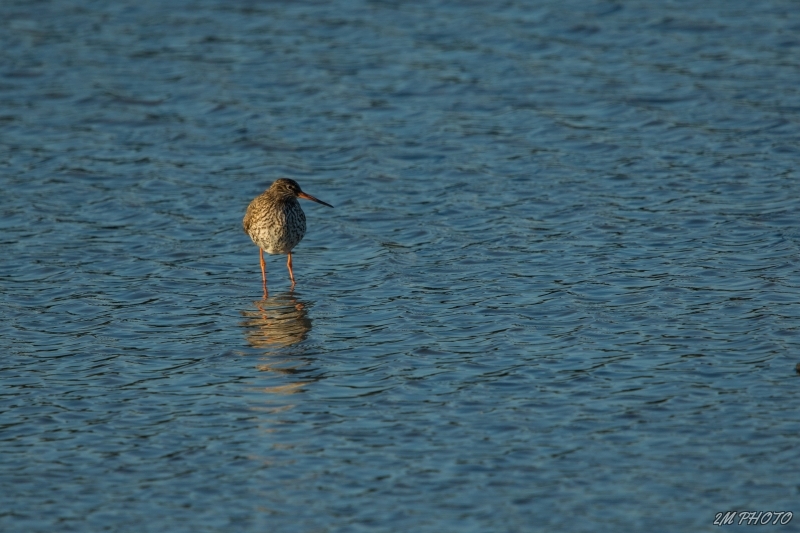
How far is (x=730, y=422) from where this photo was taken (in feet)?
34.0

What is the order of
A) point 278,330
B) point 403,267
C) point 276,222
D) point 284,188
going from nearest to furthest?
1. point 278,330
2. point 276,222
3. point 403,267
4. point 284,188

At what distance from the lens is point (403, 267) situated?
15.1 m

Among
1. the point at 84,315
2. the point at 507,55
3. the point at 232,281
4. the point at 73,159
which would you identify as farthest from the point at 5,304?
the point at 507,55

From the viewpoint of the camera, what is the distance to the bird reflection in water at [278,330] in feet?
40.1

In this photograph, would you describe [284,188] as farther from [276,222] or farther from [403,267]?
[403,267]

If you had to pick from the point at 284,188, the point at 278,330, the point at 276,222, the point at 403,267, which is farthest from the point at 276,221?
the point at 278,330

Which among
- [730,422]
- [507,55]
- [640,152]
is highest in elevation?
[507,55]

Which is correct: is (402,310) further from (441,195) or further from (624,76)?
(624,76)

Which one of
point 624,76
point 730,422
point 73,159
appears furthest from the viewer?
point 624,76

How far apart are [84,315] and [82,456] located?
3815 millimetres

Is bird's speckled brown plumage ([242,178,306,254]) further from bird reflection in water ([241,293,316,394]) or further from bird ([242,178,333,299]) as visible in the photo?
bird reflection in water ([241,293,316,394])

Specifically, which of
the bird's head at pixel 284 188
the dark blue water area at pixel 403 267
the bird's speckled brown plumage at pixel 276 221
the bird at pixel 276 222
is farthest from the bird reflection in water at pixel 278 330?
the bird's head at pixel 284 188

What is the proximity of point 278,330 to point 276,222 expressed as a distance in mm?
2029

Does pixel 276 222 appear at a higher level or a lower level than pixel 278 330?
higher
